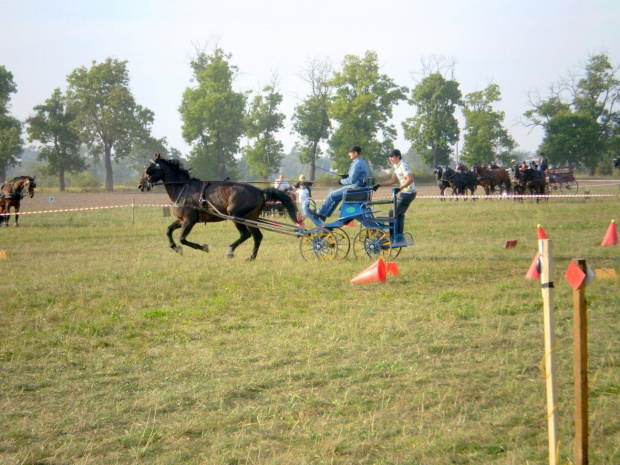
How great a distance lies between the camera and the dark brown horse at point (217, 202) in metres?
13.4

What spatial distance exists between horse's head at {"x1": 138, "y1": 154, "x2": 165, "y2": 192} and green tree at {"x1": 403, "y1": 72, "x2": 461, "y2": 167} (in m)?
57.2

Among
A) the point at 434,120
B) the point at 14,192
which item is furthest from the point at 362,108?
the point at 14,192

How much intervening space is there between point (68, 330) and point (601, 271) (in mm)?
7343

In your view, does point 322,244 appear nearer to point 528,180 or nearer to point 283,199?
point 283,199

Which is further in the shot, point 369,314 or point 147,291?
point 147,291

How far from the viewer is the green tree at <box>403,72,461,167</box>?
69.1 m

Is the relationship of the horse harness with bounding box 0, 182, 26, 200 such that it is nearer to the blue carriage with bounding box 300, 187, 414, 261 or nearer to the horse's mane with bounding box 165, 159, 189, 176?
the horse's mane with bounding box 165, 159, 189, 176

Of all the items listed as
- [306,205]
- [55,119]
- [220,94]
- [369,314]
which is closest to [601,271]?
[369,314]

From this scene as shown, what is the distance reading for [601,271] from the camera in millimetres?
10188

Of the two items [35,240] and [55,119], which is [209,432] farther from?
[55,119]

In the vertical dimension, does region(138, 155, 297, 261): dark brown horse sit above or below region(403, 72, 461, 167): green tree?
below

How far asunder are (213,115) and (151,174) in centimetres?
5281

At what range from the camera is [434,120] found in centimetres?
6912

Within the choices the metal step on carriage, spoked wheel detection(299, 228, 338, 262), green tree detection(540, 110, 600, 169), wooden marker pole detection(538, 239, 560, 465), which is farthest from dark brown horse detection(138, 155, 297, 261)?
green tree detection(540, 110, 600, 169)
